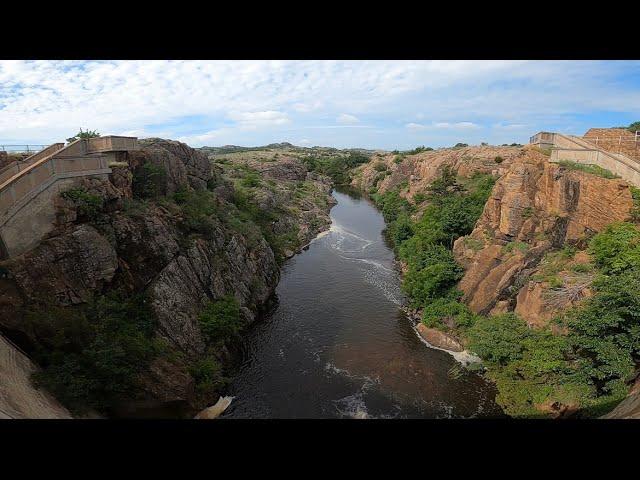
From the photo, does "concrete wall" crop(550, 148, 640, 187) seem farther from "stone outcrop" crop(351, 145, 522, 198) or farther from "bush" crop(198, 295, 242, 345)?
"bush" crop(198, 295, 242, 345)

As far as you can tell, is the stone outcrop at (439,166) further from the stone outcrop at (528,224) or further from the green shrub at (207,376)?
the green shrub at (207,376)

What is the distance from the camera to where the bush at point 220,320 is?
20.0 m

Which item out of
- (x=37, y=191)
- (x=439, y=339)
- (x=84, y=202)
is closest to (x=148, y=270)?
(x=84, y=202)

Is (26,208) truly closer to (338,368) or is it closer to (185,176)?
(185,176)

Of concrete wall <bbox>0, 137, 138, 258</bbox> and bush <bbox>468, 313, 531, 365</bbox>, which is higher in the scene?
concrete wall <bbox>0, 137, 138, 258</bbox>

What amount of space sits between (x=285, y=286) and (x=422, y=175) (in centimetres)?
2849

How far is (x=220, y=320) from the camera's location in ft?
67.5

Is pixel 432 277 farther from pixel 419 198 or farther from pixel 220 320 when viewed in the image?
pixel 419 198

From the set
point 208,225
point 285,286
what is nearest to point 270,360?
point 208,225

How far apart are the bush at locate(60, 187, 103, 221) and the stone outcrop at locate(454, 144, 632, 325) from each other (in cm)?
1955

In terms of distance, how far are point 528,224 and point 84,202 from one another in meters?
21.9

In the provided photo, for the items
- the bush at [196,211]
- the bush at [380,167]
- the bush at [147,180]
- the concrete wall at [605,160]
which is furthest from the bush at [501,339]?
the bush at [380,167]

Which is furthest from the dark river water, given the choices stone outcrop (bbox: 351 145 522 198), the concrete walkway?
stone outcrop (bbox: 351 145 522 198)

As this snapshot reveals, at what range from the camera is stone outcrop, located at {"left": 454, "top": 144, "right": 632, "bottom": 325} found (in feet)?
62.6
